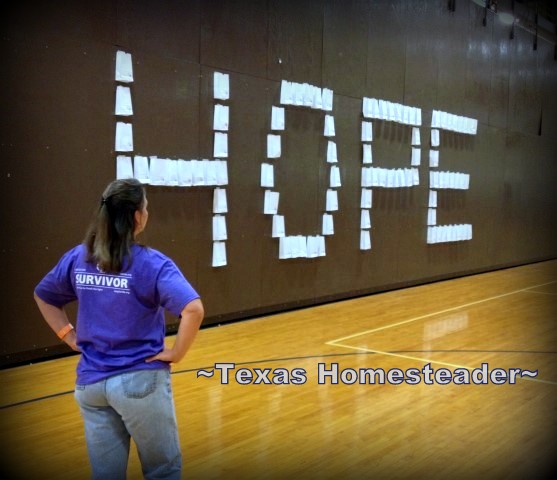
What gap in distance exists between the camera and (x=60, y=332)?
2.39 meters

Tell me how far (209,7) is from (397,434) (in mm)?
4298

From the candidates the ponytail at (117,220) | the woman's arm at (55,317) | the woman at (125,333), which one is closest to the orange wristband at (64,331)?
the woman's arm at (55,317)

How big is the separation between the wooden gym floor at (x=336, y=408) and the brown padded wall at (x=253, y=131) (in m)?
0.79

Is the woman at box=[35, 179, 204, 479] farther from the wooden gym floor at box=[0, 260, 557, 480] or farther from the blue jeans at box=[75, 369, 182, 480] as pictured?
the wooden gym floor at box=[0, 260, 557, 480]

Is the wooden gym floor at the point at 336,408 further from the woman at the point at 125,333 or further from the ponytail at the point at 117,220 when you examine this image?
the ponytail at the point at 117,220

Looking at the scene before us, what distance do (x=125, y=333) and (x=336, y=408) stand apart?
233 centimetres

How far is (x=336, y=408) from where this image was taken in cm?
417

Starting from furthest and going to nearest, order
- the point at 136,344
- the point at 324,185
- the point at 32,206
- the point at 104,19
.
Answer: the point at 324,185 → the point at 104,19 → the point at 32,206 → the point at 136,344

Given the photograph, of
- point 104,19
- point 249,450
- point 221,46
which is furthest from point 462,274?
point 249,450

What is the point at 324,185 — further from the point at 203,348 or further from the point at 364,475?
the point at 364,475

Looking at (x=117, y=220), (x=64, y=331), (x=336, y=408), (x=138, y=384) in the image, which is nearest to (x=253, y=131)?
(x=336, y=408)

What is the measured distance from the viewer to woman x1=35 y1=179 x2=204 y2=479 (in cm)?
210

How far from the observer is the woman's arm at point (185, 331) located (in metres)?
2.12

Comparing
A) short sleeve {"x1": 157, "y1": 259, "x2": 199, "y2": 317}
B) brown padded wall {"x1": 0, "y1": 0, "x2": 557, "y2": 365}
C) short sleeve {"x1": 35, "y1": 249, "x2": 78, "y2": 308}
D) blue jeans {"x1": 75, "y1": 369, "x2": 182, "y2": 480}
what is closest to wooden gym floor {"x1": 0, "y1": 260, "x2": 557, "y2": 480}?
brown padded wall {"x1": 0, "y1": 0, "x2": 557, "y2": 365}
